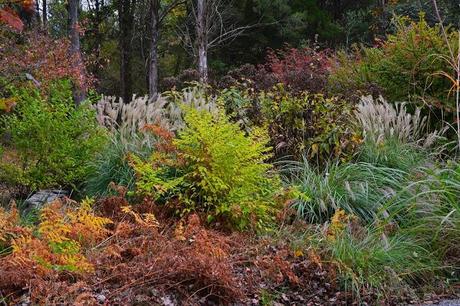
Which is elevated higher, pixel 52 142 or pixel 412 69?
pixel 412 69

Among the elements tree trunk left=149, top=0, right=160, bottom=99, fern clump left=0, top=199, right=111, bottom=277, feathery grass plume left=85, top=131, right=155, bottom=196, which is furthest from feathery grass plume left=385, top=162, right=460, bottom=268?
tree trunk left=149, top=0, right=160, bottom=99

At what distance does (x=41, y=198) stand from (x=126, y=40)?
2067 cm

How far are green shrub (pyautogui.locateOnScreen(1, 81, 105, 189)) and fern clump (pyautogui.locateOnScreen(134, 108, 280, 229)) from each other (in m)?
1.91

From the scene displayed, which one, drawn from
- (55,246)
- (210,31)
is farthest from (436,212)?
(210,31)

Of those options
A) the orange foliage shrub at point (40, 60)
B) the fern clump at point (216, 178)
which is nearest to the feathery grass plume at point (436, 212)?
the fern clump at point (216, 178)

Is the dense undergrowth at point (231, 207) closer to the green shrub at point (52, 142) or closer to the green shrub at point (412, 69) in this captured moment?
the green shrub at point (52, 142)

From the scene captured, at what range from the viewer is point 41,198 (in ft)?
20.1

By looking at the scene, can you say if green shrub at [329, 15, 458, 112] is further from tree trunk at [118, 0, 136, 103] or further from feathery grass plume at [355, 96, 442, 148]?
tree trunk at [118, 0, 136, 103]

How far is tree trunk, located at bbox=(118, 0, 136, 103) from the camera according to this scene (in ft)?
81.7

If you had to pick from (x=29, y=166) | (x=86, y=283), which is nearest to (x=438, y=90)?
(x=29, y=166)

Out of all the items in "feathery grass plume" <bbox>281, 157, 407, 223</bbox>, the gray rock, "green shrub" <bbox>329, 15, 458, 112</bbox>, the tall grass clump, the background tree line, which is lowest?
the tall grass clump

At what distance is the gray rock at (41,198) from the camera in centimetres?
573

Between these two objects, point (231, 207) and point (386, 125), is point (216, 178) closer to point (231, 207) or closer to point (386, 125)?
point (231, 207)

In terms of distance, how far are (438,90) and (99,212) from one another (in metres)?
5.73
